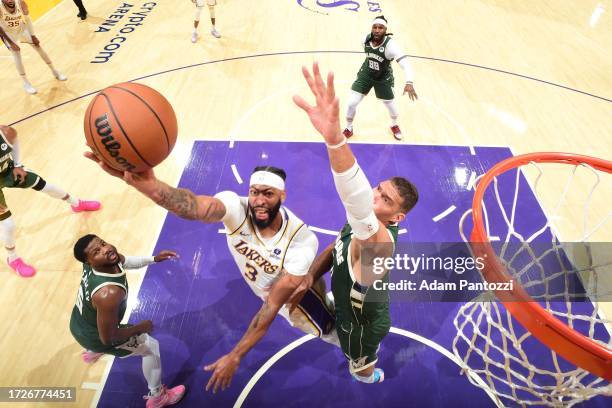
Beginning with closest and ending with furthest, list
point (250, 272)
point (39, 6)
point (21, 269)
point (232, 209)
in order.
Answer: point (232, 209) < point (250, 272) < point (21, 269) < point (39, 6)

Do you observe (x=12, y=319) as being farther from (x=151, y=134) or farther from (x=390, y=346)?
(x=390, y=346)

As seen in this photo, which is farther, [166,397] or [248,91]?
[248,91]

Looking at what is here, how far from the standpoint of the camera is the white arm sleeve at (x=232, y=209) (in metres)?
2.41

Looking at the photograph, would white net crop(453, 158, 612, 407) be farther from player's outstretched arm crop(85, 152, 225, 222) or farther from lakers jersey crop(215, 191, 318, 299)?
player's outstretched arm crop(85, 152, 225, 222)

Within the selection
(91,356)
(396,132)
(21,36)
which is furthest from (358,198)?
(21,36)

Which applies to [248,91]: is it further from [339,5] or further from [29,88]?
[339,5]

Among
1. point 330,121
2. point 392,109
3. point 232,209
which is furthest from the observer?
point 392,109

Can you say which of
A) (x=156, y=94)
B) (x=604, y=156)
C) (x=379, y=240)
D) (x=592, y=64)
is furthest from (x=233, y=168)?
(x=592, y=64)

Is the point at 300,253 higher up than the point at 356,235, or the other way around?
the point at 356,235

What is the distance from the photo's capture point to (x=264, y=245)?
103 inches

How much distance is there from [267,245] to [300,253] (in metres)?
0.25

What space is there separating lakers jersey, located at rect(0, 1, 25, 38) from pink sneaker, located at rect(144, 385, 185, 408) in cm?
604

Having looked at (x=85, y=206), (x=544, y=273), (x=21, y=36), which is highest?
(x=544, y=273)

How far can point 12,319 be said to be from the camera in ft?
11.9
